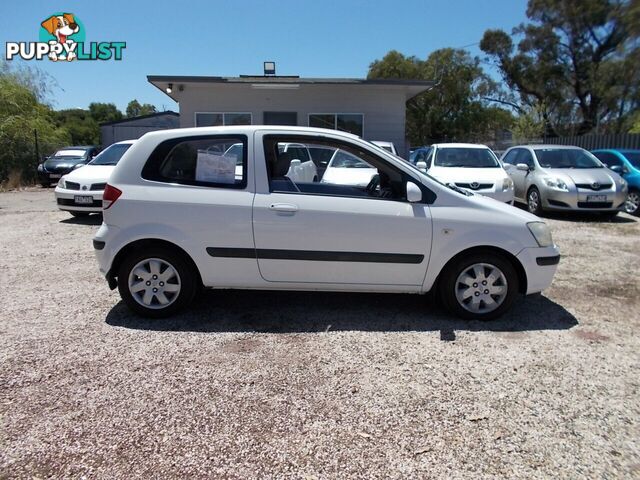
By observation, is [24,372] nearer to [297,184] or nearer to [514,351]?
[297,184]

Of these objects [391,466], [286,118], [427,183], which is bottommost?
[391,466]

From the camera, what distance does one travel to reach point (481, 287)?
13.8 ft

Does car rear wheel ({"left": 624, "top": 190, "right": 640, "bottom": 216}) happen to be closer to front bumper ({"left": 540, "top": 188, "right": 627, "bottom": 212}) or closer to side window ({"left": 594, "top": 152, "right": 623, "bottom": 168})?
side window ({"left": 594, "top": 152, "right": 623, "bottom": 168})

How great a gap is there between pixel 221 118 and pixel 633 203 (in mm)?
12006

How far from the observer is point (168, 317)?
4242mm

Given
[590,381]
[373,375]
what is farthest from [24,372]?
[590,381]

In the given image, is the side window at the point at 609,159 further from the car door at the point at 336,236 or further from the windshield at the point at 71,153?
the windshield at the point at 71,153

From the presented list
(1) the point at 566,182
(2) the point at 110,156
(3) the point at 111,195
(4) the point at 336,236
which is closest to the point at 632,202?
(1) the point at 566,182

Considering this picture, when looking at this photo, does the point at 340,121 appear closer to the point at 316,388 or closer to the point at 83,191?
the point at 83,191

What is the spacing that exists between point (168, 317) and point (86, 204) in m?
6.05

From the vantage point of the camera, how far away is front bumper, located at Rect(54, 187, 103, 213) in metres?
9.15

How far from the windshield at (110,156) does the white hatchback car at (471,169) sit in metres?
6.53

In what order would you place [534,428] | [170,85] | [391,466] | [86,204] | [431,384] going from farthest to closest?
[170,85], [86,204], [431,384], [534,428], [391,466]

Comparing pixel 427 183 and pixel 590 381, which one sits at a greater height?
pixel 427 183
